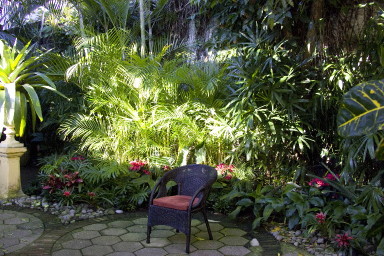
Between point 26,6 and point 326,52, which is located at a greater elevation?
point 26,6

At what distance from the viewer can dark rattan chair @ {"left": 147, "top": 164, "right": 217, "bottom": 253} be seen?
9.73ft

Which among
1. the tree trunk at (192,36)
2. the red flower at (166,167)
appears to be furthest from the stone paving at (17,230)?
the tree trunk at (192,36)

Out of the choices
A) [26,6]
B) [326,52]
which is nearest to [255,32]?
[326,52]

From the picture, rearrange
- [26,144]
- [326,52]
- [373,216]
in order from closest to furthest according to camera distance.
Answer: [373,216] → [326,52] → [26,144]

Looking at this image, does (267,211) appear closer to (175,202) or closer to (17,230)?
(175,202)

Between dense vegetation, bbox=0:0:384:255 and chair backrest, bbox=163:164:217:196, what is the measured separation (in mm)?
651

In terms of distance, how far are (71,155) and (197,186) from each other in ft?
7.66

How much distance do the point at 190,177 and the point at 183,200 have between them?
339 mm

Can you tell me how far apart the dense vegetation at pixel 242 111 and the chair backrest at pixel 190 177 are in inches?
25.6

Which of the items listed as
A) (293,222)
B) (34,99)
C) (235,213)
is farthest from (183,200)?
(34,99)

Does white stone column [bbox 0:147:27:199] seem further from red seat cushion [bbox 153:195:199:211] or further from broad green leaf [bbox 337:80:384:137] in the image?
broad green leaf [bbox 337:80:384:137]

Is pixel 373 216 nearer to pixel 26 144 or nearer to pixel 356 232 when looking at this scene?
pixel 356 232

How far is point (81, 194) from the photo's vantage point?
4.21 m

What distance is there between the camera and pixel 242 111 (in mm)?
4148
